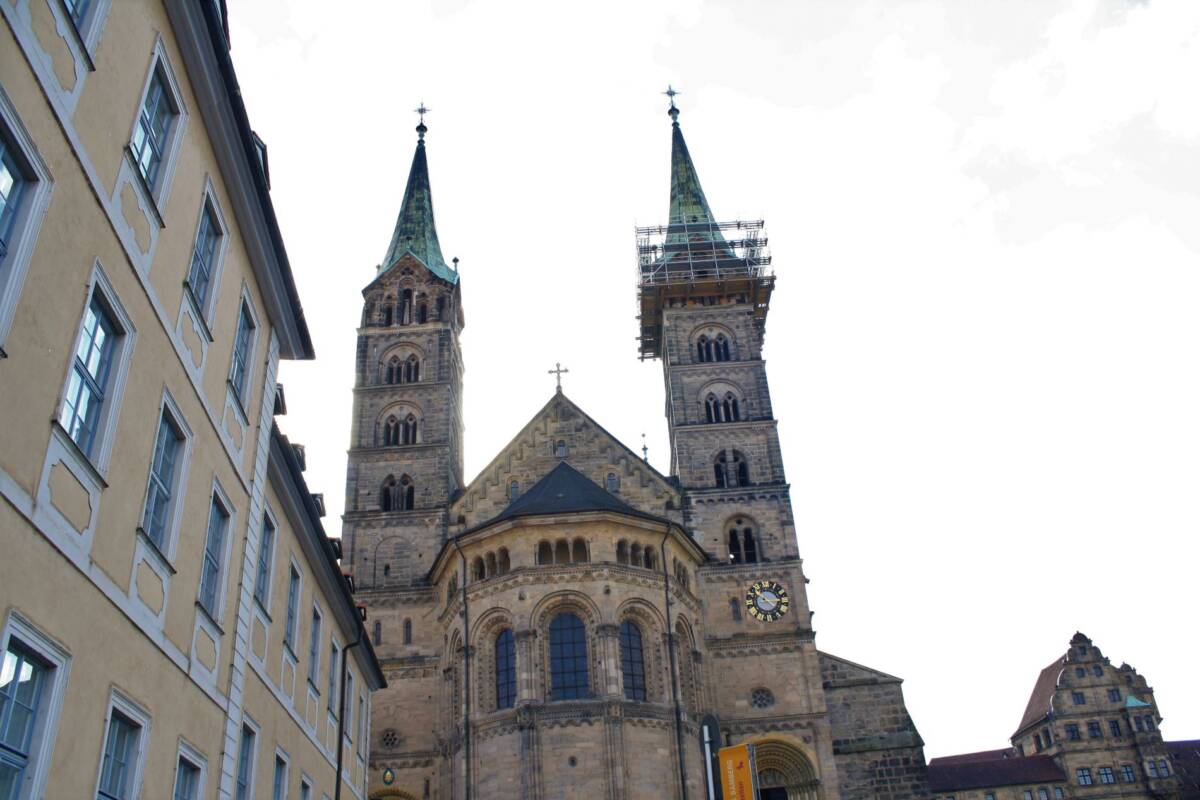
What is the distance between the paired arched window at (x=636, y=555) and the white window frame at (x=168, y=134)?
85.3 ft

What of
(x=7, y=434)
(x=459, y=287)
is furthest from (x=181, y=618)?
(x=459, y=287)

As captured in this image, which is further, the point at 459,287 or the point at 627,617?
the point at 459,287

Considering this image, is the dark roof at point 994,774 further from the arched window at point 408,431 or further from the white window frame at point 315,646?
the white window frame at point 315,646

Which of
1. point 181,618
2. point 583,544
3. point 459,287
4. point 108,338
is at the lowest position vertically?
point 181,618

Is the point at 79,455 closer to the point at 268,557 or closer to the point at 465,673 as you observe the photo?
the point at 268,557

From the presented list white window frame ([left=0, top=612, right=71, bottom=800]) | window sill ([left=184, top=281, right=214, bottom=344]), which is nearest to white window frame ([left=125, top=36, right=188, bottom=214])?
window sill ([left=184, top=281, right=214, bottom=344])

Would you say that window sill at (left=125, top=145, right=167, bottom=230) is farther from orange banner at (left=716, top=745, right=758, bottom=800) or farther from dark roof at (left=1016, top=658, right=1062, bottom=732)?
dark roof at (left=1016, top=658, right=1062, bottom=732)

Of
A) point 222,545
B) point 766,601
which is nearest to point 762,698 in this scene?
point 766,601

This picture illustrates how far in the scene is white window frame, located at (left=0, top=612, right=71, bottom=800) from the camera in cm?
778

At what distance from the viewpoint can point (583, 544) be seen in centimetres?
3566

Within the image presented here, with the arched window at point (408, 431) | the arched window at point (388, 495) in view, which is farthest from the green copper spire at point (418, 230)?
the arched window at point (388, 495)

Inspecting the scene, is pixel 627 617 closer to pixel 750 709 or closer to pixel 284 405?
pixel 750 709

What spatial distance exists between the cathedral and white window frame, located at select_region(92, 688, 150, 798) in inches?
810

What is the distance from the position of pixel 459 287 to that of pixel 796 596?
75.4 feet
